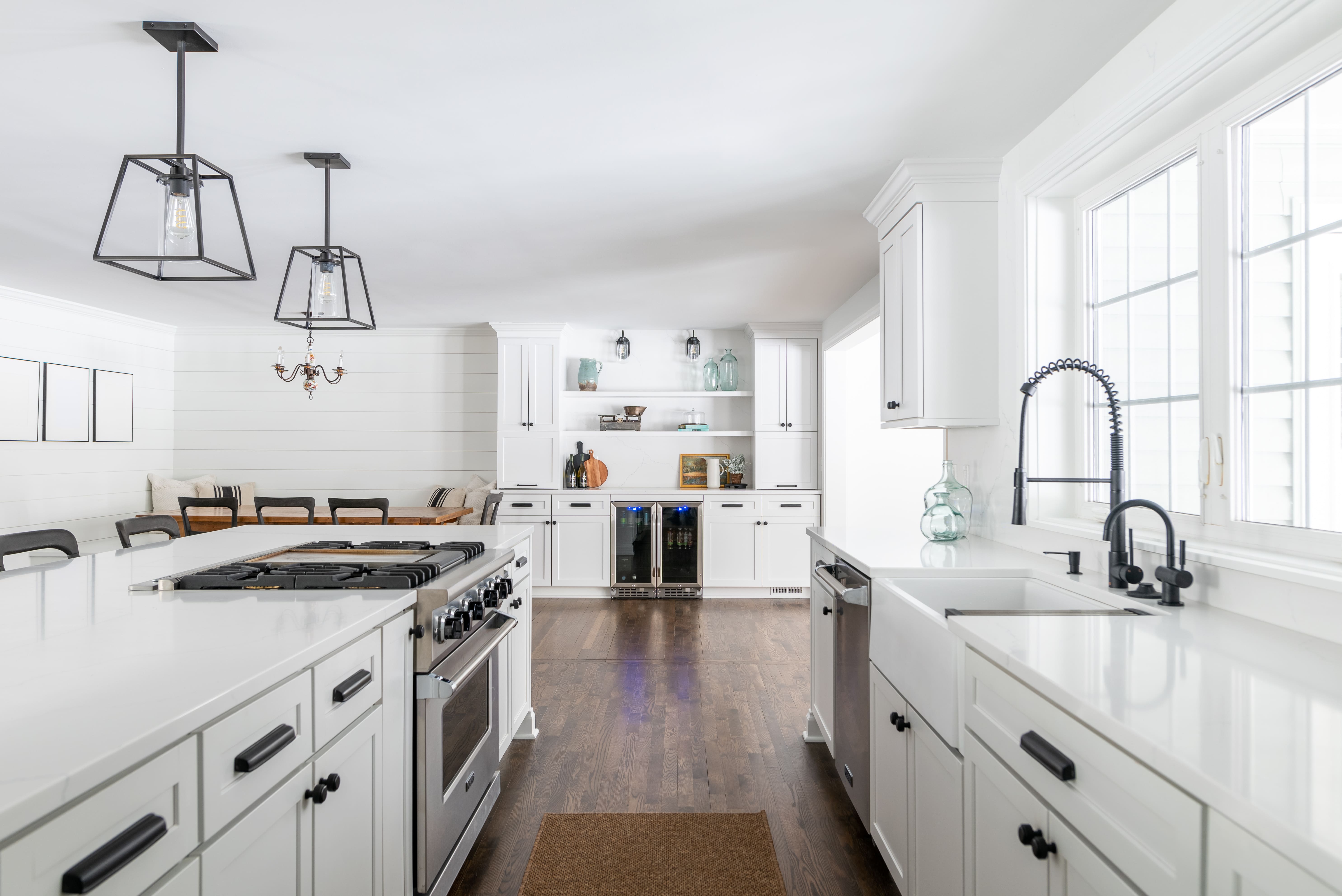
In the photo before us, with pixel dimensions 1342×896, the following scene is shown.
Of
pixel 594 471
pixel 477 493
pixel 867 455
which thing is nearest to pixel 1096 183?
pixel 867 455

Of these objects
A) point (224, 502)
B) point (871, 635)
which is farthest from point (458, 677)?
point (224, 502)

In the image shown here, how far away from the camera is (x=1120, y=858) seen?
906 mm

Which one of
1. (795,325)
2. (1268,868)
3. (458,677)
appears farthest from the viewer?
(795,325)

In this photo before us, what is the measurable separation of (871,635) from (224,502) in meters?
4.04

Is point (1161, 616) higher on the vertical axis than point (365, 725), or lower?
higher

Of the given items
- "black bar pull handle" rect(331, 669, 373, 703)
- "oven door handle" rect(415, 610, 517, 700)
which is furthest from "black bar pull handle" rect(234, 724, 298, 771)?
"oven door handle" rect(415, 610, 517, 700)

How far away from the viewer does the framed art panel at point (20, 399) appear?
15.7 ft

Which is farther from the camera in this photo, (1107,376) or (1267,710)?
(1107,376)

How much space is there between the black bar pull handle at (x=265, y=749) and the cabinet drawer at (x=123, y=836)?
3.8 inches

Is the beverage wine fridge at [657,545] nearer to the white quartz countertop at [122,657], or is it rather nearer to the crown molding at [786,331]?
the crown molding at [786,331]

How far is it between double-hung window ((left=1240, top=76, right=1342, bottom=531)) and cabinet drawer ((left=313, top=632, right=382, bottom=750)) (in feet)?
6.80

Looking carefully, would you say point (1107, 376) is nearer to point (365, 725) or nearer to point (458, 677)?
point (458, 677)

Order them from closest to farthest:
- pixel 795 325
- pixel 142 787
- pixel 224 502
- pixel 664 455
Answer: pixel 142 787 → pixel 224 502 → pixel 795 325 → pixel 664 455

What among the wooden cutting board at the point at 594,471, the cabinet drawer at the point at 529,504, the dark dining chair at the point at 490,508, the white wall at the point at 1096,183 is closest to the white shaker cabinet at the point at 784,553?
the wooden cutting board at the point at 594,471
